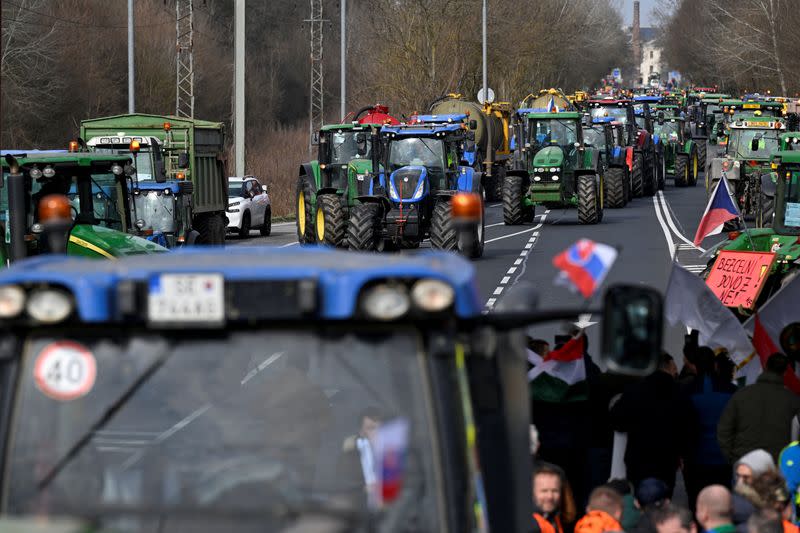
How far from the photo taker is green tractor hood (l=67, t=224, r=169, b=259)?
15.2m

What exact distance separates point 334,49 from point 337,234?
7387 centimetres

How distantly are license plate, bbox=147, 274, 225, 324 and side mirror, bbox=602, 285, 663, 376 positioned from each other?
114 centimetres

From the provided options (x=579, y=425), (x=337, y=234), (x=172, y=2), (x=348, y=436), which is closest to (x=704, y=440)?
(x=579, y=425)

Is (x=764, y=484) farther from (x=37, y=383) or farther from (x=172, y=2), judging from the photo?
(x=172, y=2)

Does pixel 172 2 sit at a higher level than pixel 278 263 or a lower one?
higher

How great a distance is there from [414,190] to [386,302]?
23934 mm

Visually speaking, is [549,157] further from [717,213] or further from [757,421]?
[757,421]

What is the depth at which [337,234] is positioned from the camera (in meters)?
30.2

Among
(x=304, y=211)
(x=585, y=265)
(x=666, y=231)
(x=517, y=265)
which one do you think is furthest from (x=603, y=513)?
(x=666, y=231)

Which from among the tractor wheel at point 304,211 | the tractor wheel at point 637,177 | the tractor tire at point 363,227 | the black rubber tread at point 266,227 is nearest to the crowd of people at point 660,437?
the tractor tire at point 363,227

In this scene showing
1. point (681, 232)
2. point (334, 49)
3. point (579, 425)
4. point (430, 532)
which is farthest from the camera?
point (334, 49)

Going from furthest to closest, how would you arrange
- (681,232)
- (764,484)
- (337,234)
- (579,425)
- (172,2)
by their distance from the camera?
(172,2)
(681,232)
(337,234)
(579,425)
(764,484)

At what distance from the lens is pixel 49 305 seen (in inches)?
182

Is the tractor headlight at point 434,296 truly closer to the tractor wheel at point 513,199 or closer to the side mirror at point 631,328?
the side mirror at point 631,328
